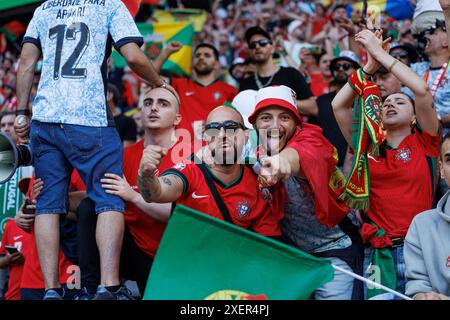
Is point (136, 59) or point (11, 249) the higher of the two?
point (136, 59)

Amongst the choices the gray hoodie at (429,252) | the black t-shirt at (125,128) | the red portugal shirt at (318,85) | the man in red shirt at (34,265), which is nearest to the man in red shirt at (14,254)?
the man in red shirt at (34,265)

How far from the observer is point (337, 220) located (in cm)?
512

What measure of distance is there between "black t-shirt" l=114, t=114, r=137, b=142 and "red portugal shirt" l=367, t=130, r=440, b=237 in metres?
3.25

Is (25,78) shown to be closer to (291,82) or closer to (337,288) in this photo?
(337,288)

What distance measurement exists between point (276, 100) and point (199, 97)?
3.23 metres

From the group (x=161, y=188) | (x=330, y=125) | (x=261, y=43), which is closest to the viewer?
(x=161, y=188)

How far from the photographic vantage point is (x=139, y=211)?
17.7ft

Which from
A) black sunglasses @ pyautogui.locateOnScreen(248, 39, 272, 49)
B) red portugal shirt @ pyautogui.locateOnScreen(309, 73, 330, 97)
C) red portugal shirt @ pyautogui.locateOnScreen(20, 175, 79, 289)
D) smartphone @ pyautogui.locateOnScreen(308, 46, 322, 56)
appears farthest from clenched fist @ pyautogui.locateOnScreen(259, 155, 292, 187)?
smartphone @ pyautogui.locateOnScreen(308, 46, 322, 56)

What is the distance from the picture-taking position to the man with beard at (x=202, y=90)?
805cm

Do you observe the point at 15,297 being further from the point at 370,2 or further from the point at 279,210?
the point at 370,2

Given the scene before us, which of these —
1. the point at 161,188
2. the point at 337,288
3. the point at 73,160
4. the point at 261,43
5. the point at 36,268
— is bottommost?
the point at 337,288

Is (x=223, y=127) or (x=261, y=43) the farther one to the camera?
(x=261, y=43)

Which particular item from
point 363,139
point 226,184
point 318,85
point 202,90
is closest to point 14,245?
point 226,184

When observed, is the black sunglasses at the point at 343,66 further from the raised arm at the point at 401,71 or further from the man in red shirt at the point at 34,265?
the man in red shirt at the point at 34,265
